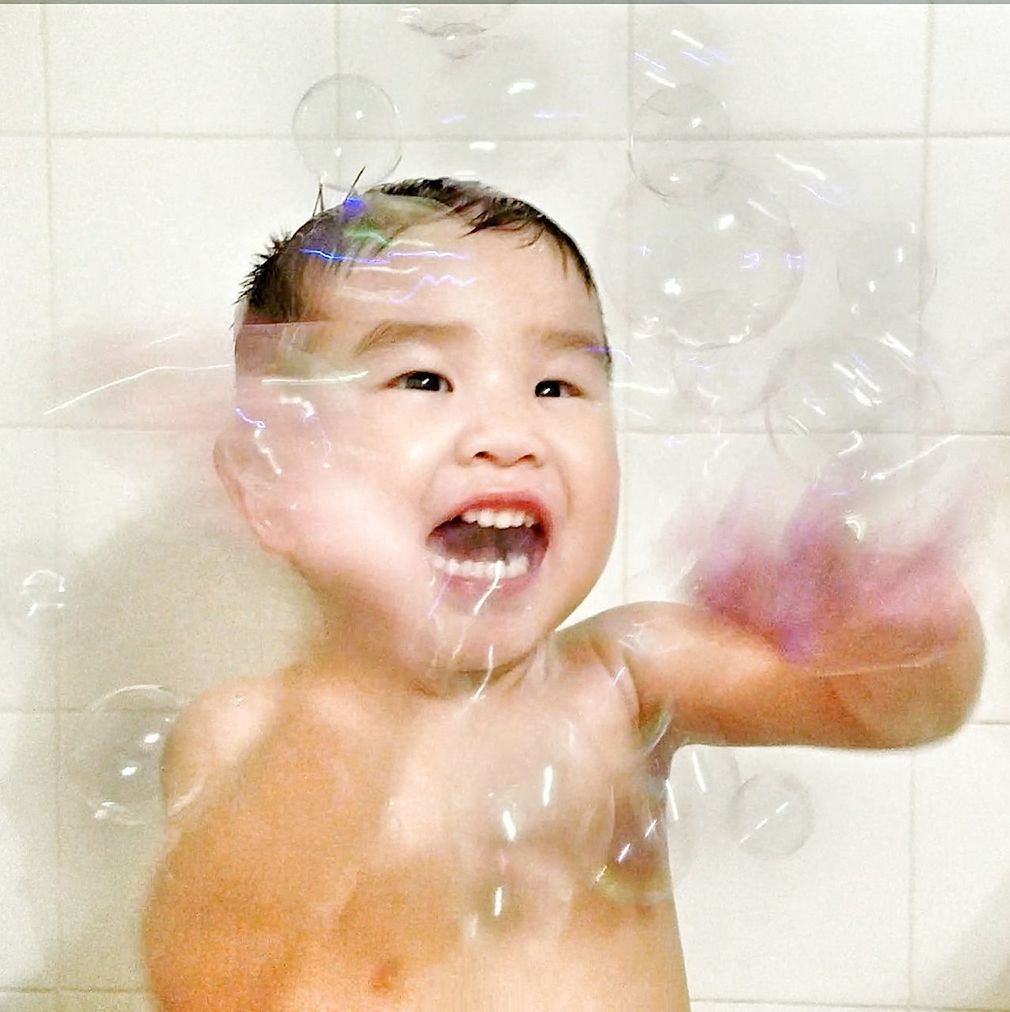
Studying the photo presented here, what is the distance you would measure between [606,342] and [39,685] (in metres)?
0.46

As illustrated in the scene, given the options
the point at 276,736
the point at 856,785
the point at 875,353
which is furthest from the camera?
the point at 856,785

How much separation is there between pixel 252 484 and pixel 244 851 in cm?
22

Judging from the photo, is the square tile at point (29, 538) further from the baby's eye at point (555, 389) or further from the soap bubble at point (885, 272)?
the soap bubble at point (885, 272)

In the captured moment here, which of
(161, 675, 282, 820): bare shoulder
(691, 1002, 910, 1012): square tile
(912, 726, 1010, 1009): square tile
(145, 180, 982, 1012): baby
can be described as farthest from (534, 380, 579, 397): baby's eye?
(691, 1002, 910, 1012): square tile

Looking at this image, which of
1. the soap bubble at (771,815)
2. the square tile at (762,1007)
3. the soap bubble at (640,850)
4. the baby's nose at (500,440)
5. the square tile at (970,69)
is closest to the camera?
the baby's nose at (500,440)

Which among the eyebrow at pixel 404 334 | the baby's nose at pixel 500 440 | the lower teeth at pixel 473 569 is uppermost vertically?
the eyebrow at pixel 404 334

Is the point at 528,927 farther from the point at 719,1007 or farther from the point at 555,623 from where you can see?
the point at 719,1007

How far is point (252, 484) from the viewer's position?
2.35 feet

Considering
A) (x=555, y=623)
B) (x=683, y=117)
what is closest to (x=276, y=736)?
(x=555, y=623)

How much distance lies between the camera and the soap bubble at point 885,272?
0.98 metres

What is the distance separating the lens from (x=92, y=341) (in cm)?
80

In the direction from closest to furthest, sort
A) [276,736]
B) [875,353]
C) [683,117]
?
1. [276,736]
2. [875,353]
3. [683,117]

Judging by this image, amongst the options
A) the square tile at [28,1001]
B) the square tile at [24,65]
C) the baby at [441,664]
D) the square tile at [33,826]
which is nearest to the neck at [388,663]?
the baby at [441,664]

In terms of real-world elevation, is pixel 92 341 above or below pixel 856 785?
above
